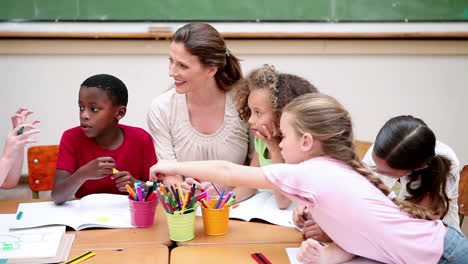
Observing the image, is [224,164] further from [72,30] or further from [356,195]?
[72,30]

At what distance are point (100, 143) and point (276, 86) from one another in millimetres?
722

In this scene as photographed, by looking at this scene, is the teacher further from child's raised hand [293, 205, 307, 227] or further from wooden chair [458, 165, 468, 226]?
wooden chair [458, 165, 468, 226]

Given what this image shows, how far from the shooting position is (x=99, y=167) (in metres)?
1.61

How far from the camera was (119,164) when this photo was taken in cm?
192

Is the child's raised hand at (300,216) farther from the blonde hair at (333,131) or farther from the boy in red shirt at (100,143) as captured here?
the boy in red shirt at (100,143)

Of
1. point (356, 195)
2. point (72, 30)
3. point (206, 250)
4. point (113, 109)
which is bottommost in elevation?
point (206, 250)

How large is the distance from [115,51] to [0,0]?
2.58 feet

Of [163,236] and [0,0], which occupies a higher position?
[0,0]

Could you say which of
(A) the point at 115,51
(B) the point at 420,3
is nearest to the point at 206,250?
(A) the point at 115,51

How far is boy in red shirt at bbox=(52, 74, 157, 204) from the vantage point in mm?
1794

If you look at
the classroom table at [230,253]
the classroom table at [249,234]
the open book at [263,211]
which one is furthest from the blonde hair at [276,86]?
the classroom table at [230,253]

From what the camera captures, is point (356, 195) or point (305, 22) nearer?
point (356, 195)

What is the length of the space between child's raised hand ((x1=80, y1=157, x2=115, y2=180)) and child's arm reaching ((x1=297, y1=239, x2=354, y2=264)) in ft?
2.29

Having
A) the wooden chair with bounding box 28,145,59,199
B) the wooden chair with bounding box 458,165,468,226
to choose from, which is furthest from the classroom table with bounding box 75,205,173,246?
the wooden chair with bounding box 458,165,468,226
